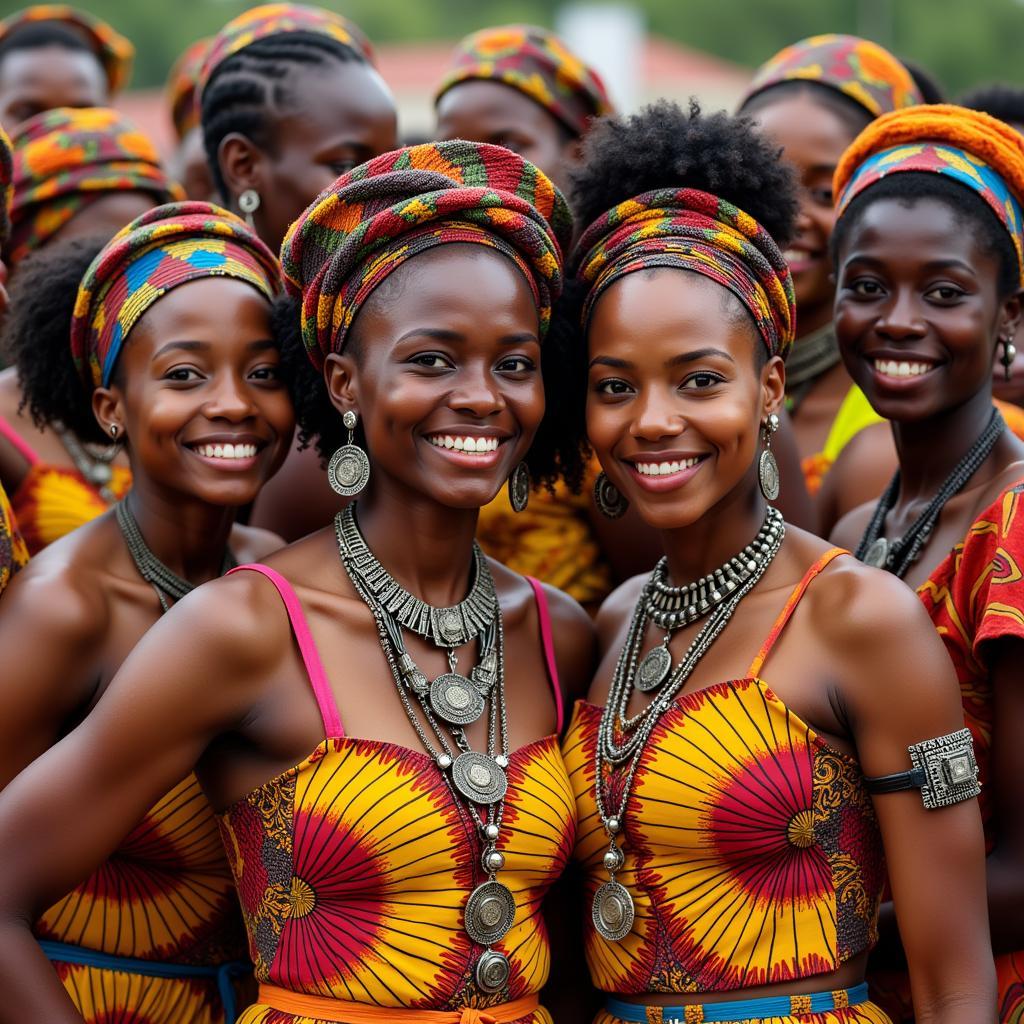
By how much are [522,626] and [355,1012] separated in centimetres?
105

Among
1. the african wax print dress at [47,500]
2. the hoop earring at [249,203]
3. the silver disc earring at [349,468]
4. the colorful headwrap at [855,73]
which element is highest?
the colorful headwrap at [855,73]

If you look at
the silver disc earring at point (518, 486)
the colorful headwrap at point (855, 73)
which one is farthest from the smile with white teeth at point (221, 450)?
the colorful headwrap at point (855, 73)

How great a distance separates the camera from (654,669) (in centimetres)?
370

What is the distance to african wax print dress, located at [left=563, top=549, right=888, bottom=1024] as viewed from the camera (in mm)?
3383

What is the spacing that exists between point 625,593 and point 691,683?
0.61m

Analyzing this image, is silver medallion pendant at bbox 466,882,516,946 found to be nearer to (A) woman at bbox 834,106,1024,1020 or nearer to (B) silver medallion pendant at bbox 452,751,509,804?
(B) silver medallion pendant at bbox 452,751,509,804

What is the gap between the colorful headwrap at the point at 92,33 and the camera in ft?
27.5

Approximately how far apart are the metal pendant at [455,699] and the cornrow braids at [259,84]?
8.58 ft

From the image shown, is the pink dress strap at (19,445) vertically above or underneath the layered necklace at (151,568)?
underneath

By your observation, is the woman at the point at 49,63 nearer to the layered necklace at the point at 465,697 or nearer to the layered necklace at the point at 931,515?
the layered necklace at the point at 465,697

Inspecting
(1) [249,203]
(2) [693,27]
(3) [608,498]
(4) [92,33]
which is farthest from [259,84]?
(2) [693,27]

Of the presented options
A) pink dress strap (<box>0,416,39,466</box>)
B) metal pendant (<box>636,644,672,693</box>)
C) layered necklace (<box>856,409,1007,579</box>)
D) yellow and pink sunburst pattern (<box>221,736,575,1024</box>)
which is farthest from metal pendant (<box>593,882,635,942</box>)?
pink dress strap (<box>0,416,39,466</box>)

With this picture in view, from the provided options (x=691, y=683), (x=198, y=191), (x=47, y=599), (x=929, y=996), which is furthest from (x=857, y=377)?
(x=198, y=191)

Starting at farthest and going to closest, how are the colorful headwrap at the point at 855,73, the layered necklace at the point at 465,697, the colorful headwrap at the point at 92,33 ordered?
the colorful headwrap at the point at 92,33 < the colorful headwrap at the point at 855,73 < the layered necklace at the point at 465,697
